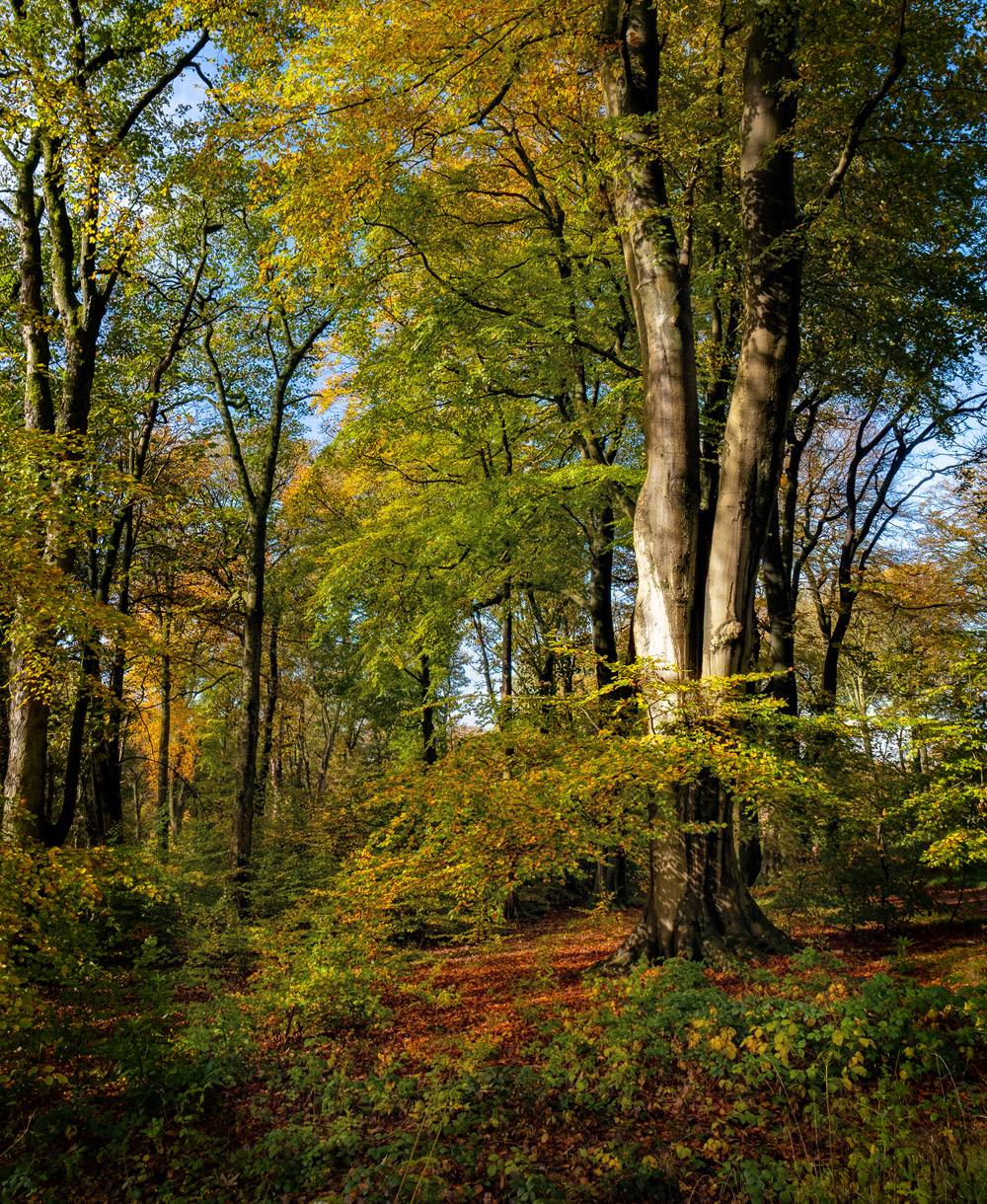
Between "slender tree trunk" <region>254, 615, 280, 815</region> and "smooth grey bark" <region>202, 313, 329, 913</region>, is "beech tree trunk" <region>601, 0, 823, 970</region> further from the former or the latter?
"slender tree trunk" <region>254, 615, 280, 815</region>

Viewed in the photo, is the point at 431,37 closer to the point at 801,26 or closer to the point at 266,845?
the point at 801,26

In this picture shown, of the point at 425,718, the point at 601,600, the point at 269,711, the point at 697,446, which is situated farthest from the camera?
the point at 269,711

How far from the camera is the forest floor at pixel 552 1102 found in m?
3.41

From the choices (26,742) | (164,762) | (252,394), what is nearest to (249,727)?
(164,762)

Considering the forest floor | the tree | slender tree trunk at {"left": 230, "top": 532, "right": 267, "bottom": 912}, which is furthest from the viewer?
the tree

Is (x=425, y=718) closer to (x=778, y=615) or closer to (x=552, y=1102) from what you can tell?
(x=778, y=615)

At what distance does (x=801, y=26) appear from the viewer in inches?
223

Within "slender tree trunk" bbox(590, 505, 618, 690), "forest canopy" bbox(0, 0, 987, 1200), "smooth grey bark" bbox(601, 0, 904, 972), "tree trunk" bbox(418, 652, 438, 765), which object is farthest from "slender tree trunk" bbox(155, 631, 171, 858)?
"smooth grey bark" bbox(601, 0, 904, 972)

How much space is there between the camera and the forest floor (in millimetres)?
3406

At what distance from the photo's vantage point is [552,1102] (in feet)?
14.2

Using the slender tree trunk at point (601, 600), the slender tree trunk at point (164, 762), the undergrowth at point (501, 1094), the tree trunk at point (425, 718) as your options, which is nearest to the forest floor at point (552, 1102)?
the undergrowth at point (501, 1094)

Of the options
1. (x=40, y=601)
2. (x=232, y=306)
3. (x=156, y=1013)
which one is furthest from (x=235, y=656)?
(x=156, y=1013)

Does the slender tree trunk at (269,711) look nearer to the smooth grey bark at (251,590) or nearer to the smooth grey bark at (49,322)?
the smooth grey bark at (251,590)

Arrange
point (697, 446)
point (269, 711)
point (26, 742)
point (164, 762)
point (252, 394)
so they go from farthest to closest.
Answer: point (269, 711) → point (164, 762) → point (252, 394) → point (26, 742) → point (697, 446)
